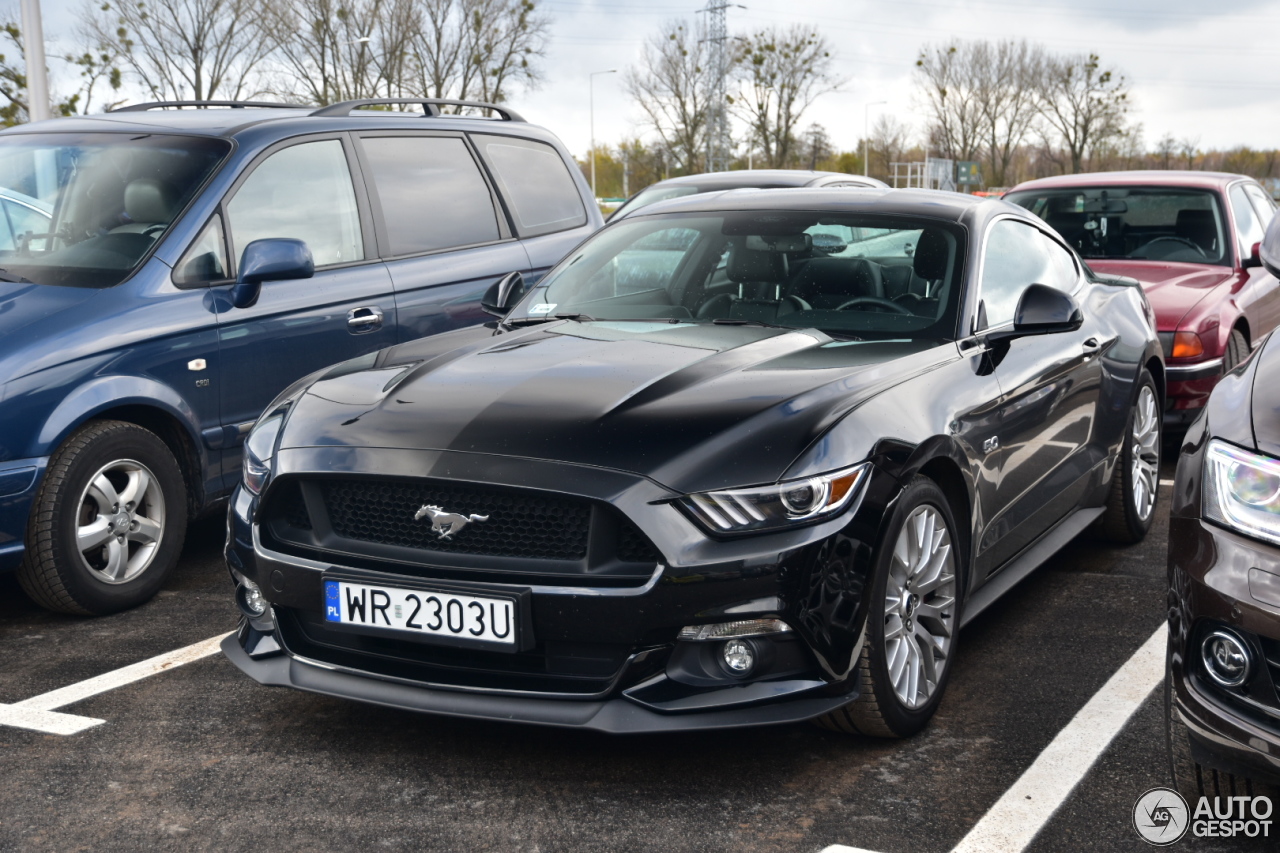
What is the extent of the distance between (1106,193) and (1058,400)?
4819 millimetres

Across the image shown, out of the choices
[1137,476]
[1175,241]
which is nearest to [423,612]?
[1137,476]

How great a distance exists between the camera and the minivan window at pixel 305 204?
537cm

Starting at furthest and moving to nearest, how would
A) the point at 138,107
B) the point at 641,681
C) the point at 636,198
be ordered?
the point at 636,198 → the point at 138,107 → the point at 641,681

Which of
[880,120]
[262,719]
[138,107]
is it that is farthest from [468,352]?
[880,120]

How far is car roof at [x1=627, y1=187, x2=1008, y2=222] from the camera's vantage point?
4.54 m

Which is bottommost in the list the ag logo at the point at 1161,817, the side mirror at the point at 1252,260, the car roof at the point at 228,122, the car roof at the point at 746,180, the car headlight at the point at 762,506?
the ag logo at the point at 1161,817

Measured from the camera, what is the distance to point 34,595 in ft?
15.1

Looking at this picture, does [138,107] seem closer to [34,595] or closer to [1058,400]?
[34,595]

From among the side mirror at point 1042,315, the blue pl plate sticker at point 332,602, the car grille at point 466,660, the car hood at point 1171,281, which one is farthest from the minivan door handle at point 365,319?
the car hood at point 1171,281

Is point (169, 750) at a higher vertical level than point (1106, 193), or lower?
lower

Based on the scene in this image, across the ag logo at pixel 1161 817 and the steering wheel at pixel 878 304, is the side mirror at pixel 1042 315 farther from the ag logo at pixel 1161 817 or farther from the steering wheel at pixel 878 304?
the ag logo at pixel 1161 817

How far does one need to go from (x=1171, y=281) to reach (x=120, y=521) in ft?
19.3

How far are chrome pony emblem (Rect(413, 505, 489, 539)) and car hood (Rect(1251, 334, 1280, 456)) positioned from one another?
1682 mm

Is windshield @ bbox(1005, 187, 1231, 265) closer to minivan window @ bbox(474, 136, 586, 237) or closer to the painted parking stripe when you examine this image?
minivan window @ bbox(474, 136, 586, 237)
